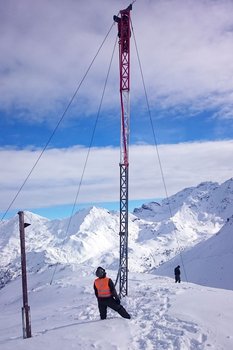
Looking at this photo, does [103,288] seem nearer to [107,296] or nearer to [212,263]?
[107,296]

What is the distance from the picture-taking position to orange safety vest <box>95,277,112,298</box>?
13.9 m

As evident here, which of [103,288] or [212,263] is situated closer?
[103,288]

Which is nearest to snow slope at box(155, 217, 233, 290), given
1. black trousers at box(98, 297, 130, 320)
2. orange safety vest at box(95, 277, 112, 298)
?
black trousers at box(98, 297, 130, 320)

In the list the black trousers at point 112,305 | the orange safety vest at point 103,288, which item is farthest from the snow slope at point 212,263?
the orange safety vest at point 103,288

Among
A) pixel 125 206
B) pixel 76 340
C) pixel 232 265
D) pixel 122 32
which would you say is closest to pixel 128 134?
pixel 125 206

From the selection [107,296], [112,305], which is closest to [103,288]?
[107,296]

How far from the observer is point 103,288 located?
45.6 ft

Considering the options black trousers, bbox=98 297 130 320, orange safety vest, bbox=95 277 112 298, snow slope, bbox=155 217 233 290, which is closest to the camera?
black trousers, bbox=98 297 130 320

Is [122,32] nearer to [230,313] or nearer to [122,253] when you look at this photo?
[122,253]

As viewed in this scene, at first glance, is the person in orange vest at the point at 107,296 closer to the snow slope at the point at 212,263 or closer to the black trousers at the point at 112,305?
the black trousers at the point at 112,305

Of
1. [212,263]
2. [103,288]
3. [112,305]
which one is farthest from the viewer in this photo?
[212,263]

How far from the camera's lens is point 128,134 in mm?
25766

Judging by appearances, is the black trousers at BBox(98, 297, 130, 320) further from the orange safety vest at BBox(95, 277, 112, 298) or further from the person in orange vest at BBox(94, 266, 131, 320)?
the orange safety vest at BBox(95, 277, 112, 298)

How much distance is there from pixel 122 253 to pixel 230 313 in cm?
1231
